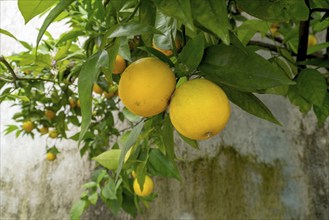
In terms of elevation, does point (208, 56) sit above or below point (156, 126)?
above

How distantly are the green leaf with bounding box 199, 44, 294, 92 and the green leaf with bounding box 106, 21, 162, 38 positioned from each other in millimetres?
77

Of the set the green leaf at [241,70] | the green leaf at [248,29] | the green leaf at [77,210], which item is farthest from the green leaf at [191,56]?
the green leaf at [77,210]

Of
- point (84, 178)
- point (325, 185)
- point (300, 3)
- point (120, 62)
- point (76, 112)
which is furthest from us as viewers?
point (84, 178)

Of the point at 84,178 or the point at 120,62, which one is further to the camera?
the point at 84,178

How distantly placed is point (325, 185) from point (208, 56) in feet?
6.01

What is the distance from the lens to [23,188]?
2.35 meters

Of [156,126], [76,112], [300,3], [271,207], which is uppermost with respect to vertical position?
[300,3]

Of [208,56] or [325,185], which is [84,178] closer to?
[325,185]

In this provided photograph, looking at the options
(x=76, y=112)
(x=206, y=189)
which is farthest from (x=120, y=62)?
(x=206, y=189)

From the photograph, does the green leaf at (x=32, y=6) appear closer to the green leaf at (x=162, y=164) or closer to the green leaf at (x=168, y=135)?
the green leaf at (x=168, y=135)

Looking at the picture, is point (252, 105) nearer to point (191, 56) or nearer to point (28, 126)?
point (191, 56)

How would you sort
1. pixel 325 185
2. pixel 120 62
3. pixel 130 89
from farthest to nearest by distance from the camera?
pixel 325 185 < pixel 120 62 < pixel 130 89

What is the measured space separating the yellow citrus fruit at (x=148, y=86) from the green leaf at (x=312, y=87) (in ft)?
1.20

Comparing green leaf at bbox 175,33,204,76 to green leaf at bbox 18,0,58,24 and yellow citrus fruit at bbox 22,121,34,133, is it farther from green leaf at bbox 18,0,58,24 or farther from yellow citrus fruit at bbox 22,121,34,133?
yellow citrus fruit at bbox 22,121,34,133
